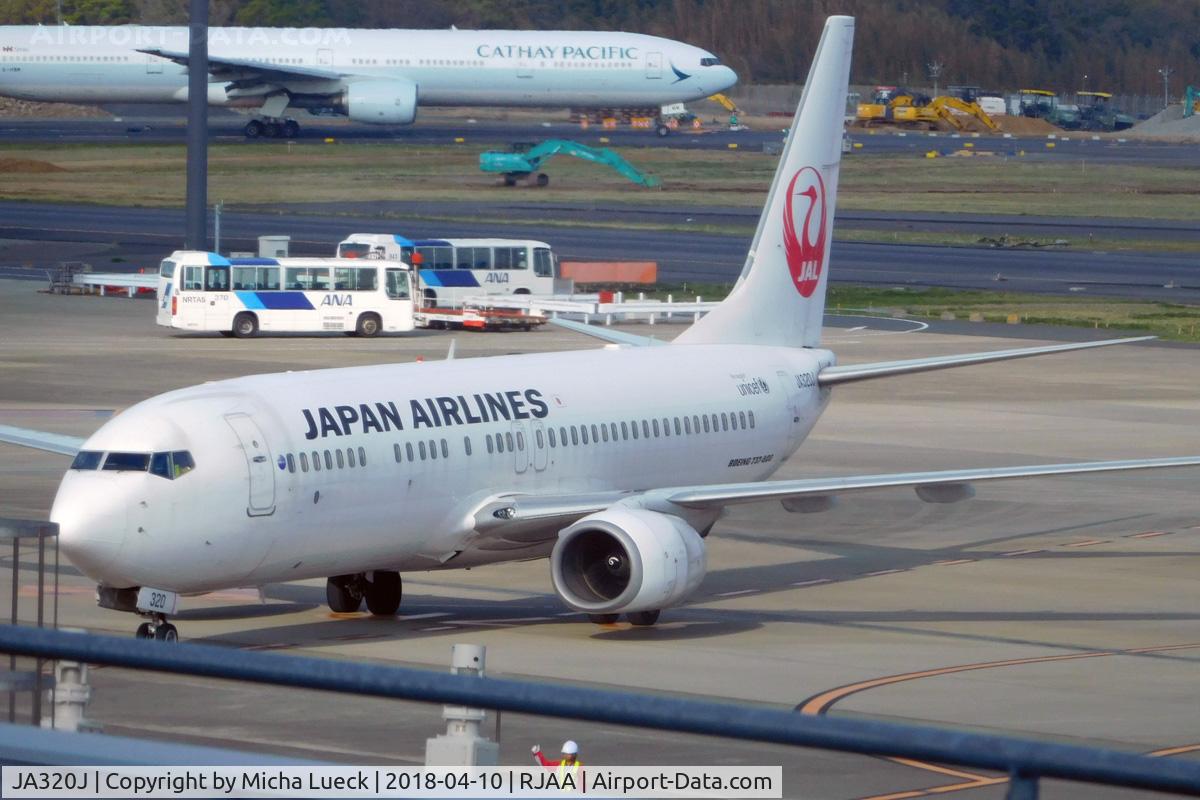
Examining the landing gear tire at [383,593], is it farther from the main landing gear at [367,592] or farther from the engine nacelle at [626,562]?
the engine nacelle at [626,562]

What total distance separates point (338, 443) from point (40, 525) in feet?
33.9

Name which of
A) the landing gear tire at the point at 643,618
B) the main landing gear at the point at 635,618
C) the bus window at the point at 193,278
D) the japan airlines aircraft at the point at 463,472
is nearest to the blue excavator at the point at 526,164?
the bus window at the point at 193,278

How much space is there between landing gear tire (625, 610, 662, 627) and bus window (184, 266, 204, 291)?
44.3 metres

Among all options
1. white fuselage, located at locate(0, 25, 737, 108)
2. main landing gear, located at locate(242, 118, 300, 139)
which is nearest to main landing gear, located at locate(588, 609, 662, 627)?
white fuselage, located at locate(0, 25, 737, 108)

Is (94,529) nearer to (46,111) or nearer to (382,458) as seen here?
(382,458)

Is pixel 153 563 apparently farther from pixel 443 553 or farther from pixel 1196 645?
pixel 1196 645

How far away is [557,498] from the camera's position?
27.1 meters

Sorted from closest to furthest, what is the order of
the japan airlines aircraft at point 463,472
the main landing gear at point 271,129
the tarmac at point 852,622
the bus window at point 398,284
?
the tarmac at point 852,622 → the japan airlines aircraft at point 463,472 → the bus window at point 398,284 → the main landing gear at point 271,129

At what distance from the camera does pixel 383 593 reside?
27.5 m

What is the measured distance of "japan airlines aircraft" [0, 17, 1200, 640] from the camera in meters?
23.4

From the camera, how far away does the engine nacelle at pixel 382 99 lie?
131375mm

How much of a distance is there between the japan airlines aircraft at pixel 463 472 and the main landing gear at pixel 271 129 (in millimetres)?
111774

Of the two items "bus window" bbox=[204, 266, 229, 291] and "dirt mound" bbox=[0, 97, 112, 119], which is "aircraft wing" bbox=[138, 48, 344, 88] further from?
"dirt mound" bbox=[0, 97, 112, 119]

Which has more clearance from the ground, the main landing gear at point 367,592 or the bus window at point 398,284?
the bus window at point 398,284
